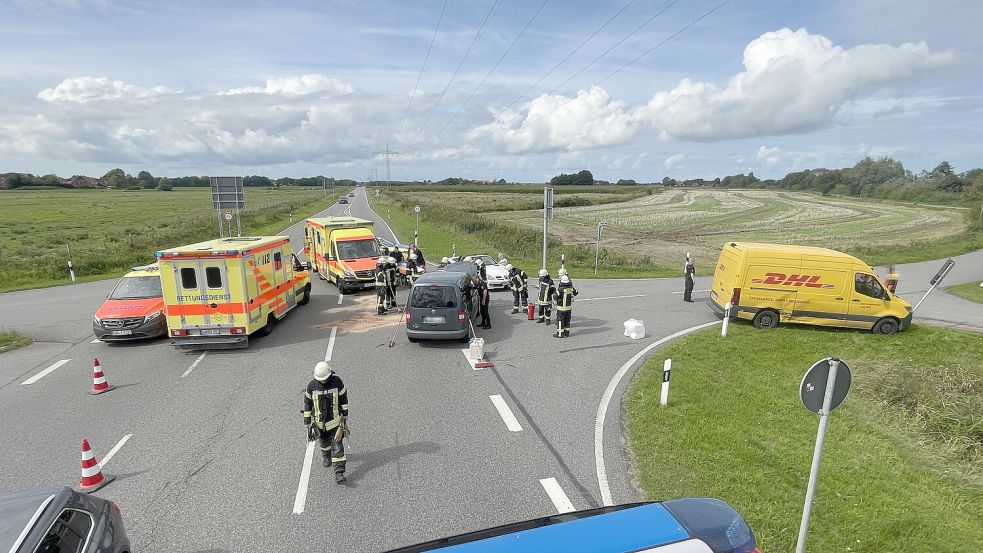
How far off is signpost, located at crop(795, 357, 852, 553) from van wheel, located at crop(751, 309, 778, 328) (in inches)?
413

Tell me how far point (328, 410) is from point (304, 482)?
1.04 m

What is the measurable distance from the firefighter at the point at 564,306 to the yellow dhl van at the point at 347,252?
8.57 metres

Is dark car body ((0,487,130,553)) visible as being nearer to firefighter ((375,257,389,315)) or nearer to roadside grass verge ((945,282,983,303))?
firefighter ((375,257,389,315))

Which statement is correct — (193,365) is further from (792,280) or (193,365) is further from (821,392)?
(792,280)

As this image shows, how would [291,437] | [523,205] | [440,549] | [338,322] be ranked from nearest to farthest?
[440,549]
[291,437]
[338,322]
[523,205]

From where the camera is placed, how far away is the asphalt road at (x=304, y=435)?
5930 millimetres

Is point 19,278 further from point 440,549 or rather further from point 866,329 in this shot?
point 866,329

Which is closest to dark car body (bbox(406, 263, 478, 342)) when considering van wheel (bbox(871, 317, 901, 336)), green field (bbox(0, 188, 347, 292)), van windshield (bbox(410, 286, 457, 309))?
van windshield (bbox(410, 286, 457, 309))

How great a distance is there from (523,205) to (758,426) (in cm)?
7240

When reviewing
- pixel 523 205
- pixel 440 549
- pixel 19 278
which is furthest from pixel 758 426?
pixel 523 205

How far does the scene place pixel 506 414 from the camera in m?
8.70

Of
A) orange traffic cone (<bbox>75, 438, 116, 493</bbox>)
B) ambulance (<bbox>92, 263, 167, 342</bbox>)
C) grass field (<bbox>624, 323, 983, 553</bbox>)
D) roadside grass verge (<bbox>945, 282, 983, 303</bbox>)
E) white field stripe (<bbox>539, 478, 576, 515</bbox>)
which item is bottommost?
roadside grass verge (<bbox>945, 282, 983, 303</bbox>)

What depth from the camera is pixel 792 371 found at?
11.1m

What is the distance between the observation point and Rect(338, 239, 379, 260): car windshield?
19.8m
